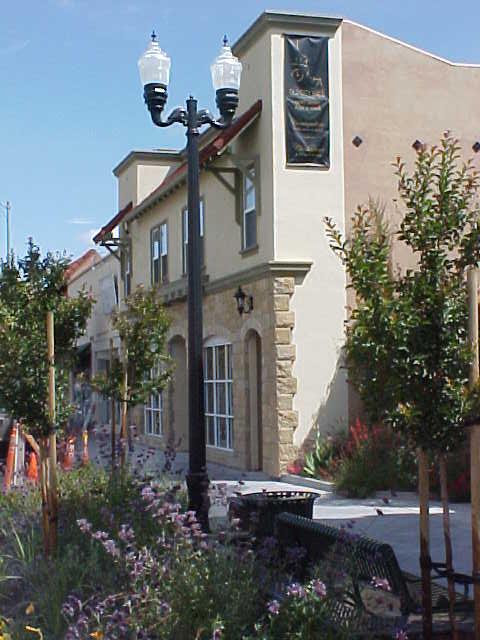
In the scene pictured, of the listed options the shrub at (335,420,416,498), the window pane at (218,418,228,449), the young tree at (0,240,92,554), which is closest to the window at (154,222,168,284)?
the window pane at (218,418,228,449)

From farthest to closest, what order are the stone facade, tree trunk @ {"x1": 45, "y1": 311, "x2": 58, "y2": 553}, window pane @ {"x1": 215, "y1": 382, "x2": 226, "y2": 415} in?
window pane @ {"x1": 215, "y1": 382, "x2": 226, "y2": 415}
the stone facade
tree trunk @ {"x1": 45, "y1": 311, "x2": 58, "y2": 553}

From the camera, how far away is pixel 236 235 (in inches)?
716

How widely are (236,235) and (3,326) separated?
10228 millimetres

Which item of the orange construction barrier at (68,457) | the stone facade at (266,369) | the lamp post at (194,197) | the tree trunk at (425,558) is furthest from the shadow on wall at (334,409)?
the tree trunk at (425,558)

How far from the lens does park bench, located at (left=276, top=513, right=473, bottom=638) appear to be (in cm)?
515

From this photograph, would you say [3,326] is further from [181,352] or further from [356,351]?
[181,352]

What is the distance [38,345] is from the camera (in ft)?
27.4

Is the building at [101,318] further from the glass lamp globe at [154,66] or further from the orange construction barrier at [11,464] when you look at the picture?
the glass lamp globe at [154,66]

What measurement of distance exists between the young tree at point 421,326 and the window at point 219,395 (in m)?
13.3

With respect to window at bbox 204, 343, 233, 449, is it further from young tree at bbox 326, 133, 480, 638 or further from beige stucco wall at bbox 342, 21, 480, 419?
young tree at bbox 326, 133, 480, 638

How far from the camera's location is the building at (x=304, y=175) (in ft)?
53.3

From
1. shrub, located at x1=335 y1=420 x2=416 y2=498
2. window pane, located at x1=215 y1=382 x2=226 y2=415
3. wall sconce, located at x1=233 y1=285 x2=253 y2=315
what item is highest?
wall sconce, located at x1=233 y1=285 x2=253 y2=315

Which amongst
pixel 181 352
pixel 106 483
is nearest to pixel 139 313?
pixel 106 483

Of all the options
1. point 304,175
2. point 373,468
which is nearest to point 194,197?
point 373,468
